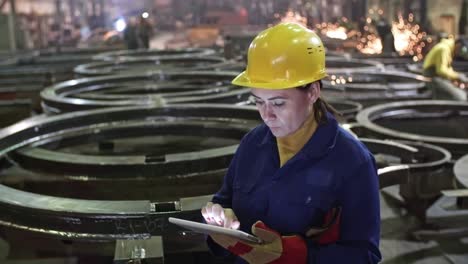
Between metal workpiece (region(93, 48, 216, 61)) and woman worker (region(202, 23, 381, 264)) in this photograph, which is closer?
woman worker (region(202, 23, 381, 264))

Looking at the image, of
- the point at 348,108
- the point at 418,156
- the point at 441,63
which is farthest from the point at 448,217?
the point at 441,63

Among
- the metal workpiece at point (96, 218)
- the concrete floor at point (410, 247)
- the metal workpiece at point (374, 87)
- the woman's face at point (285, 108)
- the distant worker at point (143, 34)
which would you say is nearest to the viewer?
the woman's face at point (285, 108)

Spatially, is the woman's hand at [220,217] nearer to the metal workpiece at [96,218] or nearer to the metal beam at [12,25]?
the metal workpiece at [96,218]

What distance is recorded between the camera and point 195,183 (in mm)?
3150

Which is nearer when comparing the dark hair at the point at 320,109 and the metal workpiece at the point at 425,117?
the dark hair at the point at 320,109

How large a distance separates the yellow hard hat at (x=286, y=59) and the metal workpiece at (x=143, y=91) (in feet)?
10.4

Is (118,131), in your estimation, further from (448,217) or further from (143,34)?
(143,34)

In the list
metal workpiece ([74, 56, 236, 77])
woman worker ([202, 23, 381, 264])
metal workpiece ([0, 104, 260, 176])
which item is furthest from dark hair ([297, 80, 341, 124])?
metal workpiece ([74, 56, 236, 77])

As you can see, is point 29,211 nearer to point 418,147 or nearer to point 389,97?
point 418,147

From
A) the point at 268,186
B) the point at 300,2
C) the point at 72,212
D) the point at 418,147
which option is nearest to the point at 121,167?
the point at 72,212

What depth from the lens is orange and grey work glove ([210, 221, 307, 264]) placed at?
58.8 inches

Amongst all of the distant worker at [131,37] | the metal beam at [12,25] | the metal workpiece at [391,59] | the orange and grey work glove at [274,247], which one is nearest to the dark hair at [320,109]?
the orange and grey work glove at [274,247]

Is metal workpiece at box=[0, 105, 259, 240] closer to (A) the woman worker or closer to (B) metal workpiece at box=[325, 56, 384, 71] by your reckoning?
(A) the woman worker

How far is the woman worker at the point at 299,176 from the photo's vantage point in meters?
1.50
